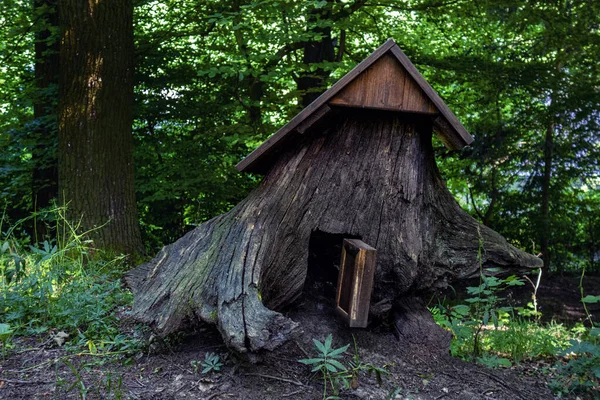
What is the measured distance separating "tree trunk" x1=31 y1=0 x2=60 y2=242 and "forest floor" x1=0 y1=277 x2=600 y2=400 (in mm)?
4946

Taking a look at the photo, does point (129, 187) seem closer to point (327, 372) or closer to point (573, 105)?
point (327, 372)

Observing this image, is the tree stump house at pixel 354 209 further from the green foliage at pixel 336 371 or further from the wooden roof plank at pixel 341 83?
the green foliage at pixel 336 371

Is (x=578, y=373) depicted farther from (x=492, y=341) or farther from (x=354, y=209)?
(x=354, y=209)

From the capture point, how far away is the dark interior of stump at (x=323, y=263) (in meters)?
4.24

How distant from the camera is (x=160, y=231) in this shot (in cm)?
1037

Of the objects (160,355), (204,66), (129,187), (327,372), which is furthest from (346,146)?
(204,66)

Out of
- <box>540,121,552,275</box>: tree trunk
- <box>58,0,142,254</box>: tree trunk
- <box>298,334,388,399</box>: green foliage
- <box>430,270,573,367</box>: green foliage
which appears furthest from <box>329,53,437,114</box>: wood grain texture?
<box>540,121,552,275</box>: tree trunk

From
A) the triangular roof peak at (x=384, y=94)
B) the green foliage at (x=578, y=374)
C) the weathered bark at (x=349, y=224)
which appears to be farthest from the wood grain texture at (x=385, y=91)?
the green foliage at (x=578, y=374)

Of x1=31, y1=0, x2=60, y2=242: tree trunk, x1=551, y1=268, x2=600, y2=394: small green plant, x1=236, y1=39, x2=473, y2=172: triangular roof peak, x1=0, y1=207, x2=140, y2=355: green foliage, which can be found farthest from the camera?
x1=31, y1=0, x2=60, y2=242: tree trunk

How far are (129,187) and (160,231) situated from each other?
4.03 metres

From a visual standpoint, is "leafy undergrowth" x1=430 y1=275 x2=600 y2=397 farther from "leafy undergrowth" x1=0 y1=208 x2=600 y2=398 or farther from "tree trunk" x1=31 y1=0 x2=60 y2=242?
"tree trunk" x1=31 y1=0 x2=60 y2=242

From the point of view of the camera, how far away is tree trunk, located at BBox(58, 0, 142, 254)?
20.2 feet

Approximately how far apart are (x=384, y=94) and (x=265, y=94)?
593 cm

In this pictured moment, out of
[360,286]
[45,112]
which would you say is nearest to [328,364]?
[360,286]
